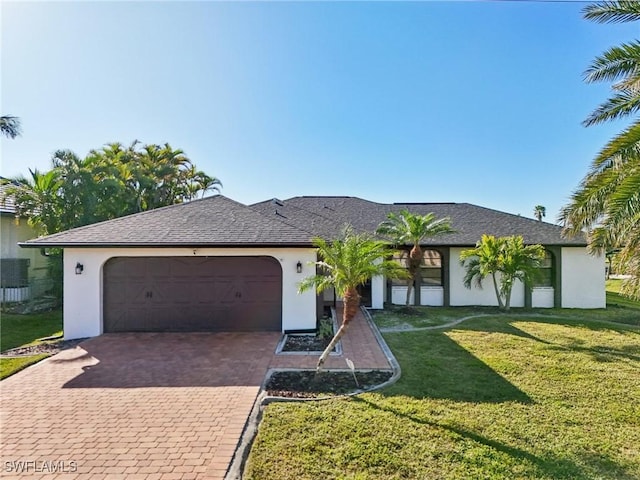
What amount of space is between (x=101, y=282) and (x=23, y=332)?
4230 millimetres

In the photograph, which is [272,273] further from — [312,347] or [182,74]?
[182,74]

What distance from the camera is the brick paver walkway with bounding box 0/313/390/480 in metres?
4.38

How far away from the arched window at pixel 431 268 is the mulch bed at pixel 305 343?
836 centimetres

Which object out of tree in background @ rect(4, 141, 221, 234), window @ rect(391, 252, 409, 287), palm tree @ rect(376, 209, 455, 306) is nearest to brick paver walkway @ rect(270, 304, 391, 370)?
palm tree @ rect(376, 209, 455, 306)

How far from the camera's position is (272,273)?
1097cm

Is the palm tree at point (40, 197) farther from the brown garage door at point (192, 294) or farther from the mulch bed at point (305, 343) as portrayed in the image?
the mulch bed at point (305, 343)

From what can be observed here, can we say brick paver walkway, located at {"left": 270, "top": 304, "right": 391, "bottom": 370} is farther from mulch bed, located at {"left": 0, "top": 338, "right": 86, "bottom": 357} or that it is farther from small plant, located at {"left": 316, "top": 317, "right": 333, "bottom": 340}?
mulch bed, located at {"left": 0, "top": 338, "right": 86, "bottom": 357}

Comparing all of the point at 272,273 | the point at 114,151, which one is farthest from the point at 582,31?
the point at 114,151

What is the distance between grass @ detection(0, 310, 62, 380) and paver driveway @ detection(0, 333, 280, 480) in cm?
A: 51

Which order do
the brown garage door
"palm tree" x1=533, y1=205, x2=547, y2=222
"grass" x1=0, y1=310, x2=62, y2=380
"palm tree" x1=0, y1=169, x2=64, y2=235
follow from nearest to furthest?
"grass" x1=0, y1=310, x2=62, y2=380, the brown garage door, "palm tree" x1=0, y1=169, x2=64, y2=235, "palm tree" x1=533, y1=205, x2=547, y2=222

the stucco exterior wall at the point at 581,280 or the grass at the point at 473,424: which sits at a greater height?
the stucco exterior wall at the point at 581,280

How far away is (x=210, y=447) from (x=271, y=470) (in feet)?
3.71

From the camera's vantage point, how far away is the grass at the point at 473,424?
4188 millimetres

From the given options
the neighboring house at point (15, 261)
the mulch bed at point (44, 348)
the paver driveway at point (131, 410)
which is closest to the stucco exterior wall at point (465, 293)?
the paver driveway at point (131, 410)
